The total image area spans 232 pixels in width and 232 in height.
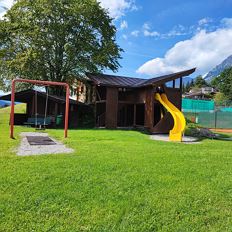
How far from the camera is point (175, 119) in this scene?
52.7 ft

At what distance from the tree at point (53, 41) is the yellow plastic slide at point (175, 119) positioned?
8.25 metres

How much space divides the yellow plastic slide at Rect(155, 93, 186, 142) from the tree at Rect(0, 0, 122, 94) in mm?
8251

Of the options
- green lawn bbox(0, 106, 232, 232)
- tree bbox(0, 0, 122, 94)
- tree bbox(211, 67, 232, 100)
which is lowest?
green lawn bbox(0, 106, 232, 232)

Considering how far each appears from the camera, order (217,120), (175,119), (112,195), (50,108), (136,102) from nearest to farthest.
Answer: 1. (112,195)
2. (175,119)
3. (136,102)
4. (50,108)
5. (217,120)

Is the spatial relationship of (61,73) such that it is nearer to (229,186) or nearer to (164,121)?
(164,121)

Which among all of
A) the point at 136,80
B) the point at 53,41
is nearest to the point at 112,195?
the point at 136,80

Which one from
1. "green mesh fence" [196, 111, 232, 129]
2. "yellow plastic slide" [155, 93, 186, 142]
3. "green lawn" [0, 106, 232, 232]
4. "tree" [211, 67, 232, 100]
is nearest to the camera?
"green lawn" [0, 106, 232, 232]

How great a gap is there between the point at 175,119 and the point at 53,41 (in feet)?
44.1

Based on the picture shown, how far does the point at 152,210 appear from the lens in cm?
447

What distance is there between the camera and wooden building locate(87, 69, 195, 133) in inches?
733

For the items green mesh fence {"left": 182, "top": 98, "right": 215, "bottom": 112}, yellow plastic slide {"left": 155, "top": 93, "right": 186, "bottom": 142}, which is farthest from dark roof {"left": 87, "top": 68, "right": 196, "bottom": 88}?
green mesh fence {"left": 182, "top": 98, "right": 215, "bottom": 112}

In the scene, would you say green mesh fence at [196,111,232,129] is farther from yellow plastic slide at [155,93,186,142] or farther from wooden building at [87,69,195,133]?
yellow plastic slide at [155,93,186,142]

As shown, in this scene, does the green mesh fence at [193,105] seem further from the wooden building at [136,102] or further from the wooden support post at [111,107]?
the wooden support post at [111,107]

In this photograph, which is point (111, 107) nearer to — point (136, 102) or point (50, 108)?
point (136, 102)
